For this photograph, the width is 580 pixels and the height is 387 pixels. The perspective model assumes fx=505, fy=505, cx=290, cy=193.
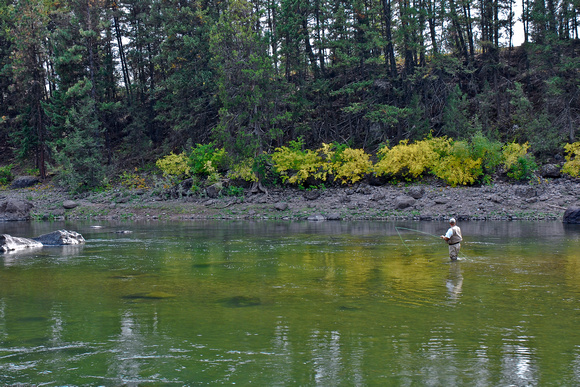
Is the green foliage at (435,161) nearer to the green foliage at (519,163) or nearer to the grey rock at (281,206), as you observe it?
the green foliage at (519,163)

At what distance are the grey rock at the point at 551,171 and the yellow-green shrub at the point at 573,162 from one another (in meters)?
0.50

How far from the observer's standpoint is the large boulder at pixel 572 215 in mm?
27078

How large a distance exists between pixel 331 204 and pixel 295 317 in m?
26.4

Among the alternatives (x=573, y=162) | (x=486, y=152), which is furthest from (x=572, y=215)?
(x=486, y=152)

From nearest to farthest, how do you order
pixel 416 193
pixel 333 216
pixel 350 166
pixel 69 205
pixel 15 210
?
1. pixel 333 216
2. pixel 416 193
3. pixel 350 166
4. pixel 15 210
5. pixel 69 205

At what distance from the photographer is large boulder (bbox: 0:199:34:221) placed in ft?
127

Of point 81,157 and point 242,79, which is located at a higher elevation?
point 242,79

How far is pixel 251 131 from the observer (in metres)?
40.0

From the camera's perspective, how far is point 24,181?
49.1 m

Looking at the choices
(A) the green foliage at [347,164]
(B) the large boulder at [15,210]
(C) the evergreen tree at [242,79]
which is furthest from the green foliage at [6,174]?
(A) the green foliage at [347,164]

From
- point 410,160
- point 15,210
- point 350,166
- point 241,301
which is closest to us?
point 241,301

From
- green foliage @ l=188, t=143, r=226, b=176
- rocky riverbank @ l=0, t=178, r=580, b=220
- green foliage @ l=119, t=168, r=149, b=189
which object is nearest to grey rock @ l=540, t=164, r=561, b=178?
rocky riverbank @ l=0, t=178, r=580, b=220

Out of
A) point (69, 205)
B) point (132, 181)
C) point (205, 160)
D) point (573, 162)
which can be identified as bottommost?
point (69, 205)

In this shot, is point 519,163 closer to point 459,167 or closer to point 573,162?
point 573,162
